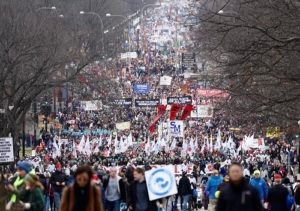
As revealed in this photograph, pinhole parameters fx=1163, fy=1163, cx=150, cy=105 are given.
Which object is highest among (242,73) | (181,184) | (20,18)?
(20,18)

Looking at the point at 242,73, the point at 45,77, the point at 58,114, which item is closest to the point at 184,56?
the point at 58,114

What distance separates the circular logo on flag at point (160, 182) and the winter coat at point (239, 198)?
587 centimetres

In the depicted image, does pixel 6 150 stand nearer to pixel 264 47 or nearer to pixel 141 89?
pixel 264 47

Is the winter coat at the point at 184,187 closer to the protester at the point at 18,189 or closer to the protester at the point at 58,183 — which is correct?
the protester at the point at 58,183

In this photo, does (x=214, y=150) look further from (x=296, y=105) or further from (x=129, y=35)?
(x=129, y=35)

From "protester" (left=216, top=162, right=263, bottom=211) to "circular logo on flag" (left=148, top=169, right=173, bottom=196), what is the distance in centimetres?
588

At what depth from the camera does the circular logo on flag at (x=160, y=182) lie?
1967 centimetres

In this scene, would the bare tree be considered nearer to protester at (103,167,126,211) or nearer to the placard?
the placard

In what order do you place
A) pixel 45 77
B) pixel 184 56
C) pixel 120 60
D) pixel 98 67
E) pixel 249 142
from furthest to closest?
pixel 120 60 < pixel 184 56 < pixel 98 67 < pixel 249 142 < pixel 45 77

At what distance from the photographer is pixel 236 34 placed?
40.2m

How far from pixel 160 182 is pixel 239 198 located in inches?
247

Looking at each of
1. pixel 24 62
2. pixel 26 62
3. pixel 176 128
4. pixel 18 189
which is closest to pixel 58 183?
pixel 18 189

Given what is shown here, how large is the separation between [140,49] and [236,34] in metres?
87.1

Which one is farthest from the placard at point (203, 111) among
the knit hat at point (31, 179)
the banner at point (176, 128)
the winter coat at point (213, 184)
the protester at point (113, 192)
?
the knit hat at point (31, 179)
